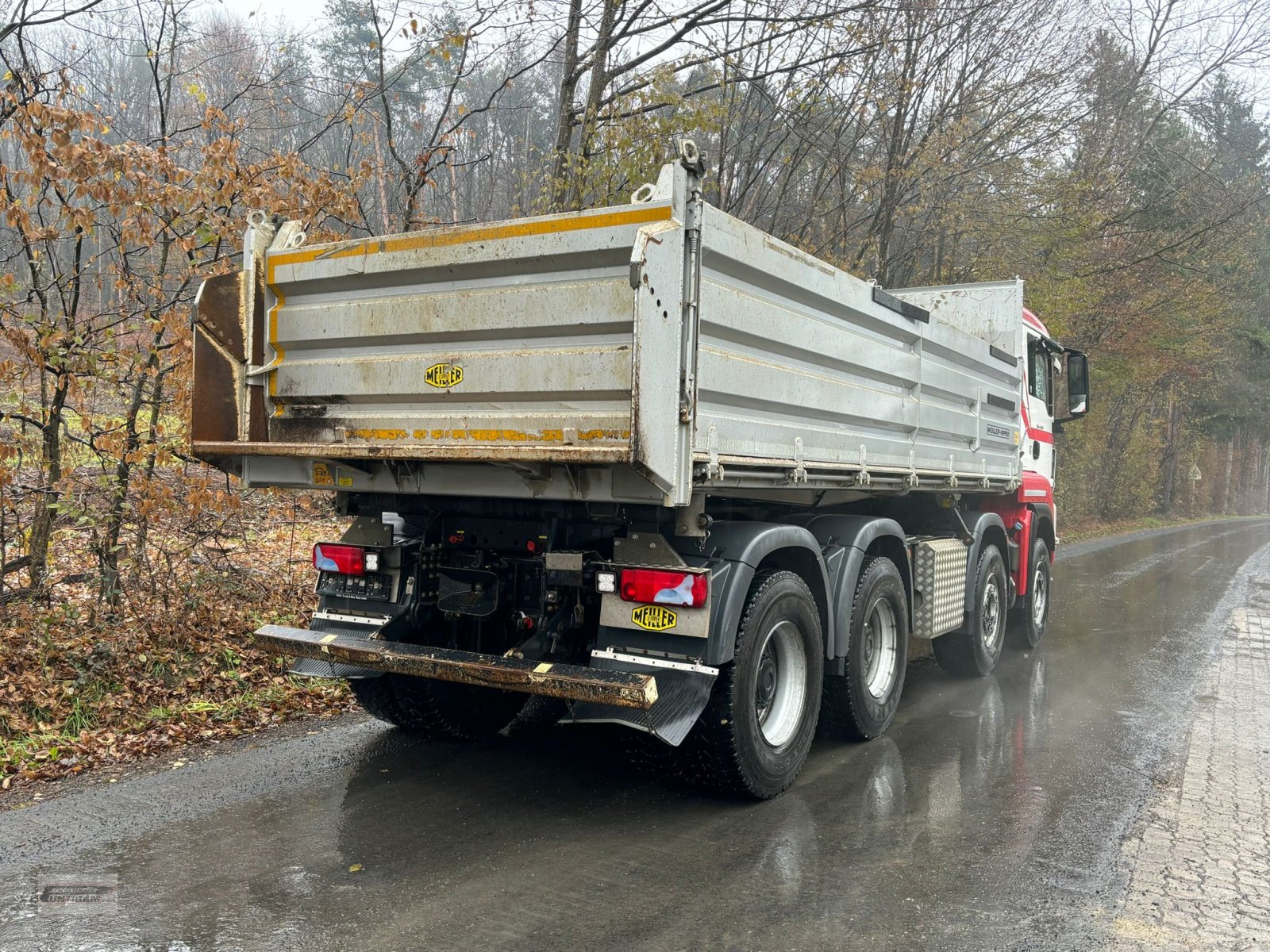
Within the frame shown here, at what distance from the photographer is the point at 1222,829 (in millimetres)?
4402

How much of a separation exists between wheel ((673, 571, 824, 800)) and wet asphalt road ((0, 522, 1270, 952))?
182 mm

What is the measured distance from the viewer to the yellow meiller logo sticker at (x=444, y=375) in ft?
14.9

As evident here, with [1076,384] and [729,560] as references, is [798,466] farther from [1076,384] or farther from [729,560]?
[1076,384]

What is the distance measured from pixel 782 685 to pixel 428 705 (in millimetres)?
1957

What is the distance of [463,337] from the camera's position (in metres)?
4.52

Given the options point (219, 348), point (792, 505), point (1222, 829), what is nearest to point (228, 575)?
point (219, 348)

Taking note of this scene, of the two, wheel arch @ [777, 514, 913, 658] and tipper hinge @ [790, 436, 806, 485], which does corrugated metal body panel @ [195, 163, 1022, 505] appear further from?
wheel arch @ [777, 514, 913, 658]

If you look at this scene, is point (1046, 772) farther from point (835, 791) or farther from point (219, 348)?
point (219, 348)

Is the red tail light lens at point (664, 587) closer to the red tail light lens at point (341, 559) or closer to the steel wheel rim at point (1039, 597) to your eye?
the red tail light lens at point (341, 559)

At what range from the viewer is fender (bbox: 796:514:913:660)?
5332mm

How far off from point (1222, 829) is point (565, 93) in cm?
861

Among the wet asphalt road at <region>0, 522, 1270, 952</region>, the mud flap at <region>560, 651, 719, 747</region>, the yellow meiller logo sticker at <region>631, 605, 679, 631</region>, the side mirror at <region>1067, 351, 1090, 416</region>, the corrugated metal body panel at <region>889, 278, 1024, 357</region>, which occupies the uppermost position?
the corrugated metal body panel at <region>889, 278, 1024, 357</region>

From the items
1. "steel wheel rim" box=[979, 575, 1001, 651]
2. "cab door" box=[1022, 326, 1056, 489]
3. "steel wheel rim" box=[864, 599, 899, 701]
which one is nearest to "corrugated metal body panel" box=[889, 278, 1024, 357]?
"cab door" box=[1022, 326, 1056, 489]

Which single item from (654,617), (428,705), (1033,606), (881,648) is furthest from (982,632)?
(428,705)
